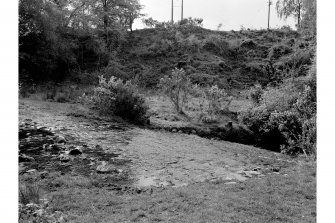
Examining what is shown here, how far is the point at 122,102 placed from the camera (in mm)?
11430

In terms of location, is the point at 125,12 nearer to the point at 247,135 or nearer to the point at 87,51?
the point at 87,51

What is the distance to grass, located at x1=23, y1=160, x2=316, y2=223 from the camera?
4195mm

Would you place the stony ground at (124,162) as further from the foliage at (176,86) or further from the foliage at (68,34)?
the foliage at (68,34)

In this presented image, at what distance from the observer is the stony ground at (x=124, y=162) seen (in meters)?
5.20

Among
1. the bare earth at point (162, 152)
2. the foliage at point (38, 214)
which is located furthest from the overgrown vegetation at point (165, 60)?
the foliage at point (38, 214)

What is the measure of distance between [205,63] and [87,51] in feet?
27.2

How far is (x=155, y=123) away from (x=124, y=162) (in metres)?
4.72

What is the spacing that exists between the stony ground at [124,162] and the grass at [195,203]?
0.03 metres

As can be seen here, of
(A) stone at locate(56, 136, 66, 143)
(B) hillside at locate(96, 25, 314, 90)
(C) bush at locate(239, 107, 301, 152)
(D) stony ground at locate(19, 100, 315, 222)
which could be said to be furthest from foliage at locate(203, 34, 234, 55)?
(A) stone at locate(56, 136, 66, 143)

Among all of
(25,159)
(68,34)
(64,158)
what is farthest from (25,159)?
(68,34)

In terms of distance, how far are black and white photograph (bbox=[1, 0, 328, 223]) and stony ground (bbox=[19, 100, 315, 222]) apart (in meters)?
0.03

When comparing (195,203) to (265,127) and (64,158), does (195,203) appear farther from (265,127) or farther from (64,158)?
(265,127)
